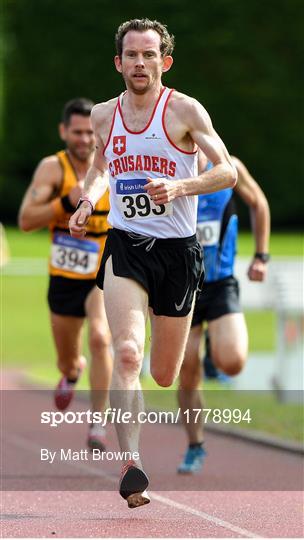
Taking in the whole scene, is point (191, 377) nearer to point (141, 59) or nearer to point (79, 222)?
point (79, 222)

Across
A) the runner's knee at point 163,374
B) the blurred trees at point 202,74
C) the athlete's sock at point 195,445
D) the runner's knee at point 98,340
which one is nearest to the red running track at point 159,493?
the athlete's sock at point 195,445

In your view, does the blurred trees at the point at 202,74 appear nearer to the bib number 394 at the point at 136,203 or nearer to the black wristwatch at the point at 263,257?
the black wristwatch at the point at 263,257

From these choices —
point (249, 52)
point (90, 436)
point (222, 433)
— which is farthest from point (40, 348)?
point (249, 52)

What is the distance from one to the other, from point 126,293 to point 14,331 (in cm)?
1501

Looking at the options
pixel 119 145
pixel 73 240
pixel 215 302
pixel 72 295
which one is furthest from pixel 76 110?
pixel 119 145

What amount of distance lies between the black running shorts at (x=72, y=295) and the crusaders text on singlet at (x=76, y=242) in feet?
0.14

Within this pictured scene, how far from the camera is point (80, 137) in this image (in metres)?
10.2

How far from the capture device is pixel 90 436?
9742 millimetres

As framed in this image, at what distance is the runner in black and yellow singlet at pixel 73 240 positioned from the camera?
10047mm

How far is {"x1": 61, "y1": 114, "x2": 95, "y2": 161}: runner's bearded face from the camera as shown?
401 inches

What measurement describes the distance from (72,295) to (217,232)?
4.12ft

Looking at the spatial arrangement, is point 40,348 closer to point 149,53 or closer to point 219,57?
point 149,53

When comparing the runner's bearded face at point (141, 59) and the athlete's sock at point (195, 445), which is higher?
the runner's bearded face at point (141, 59)

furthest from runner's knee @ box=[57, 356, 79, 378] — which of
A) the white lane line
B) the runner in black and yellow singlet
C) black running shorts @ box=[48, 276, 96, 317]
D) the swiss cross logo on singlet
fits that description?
the swiss cross logo on singlet
